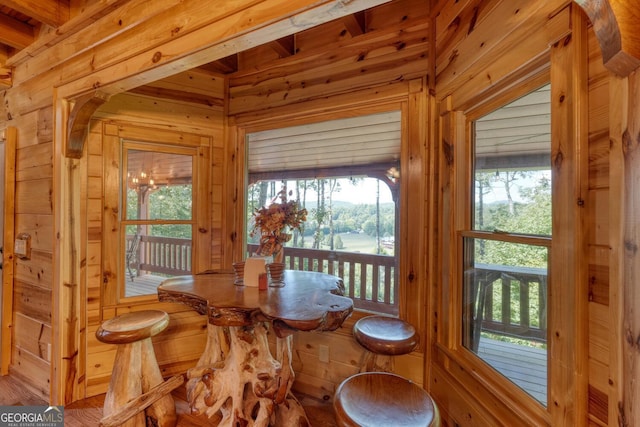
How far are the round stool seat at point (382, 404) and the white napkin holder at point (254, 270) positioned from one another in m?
0.78

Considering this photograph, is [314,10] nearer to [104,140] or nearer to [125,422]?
[104,140]

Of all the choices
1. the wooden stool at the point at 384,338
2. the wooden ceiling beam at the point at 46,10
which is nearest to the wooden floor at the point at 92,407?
the wooden stool at the point at 384,338

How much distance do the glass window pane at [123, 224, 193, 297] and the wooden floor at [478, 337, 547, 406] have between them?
2334 millimetres

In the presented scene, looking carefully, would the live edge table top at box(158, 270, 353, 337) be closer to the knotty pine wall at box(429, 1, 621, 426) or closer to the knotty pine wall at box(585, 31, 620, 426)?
the knotty pine wall at box(429, 1, 621, 426)

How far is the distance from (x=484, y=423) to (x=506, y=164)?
3.95 ft

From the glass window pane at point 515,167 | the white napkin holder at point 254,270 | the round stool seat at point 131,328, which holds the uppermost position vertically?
the glass window pane at point 515,167

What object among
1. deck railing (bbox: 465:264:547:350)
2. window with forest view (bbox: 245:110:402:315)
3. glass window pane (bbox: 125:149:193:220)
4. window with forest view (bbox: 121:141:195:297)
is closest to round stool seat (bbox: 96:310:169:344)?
window with forest view (bbox: 121:141:195:297)

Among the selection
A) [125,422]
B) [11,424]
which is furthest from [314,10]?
[11,424]

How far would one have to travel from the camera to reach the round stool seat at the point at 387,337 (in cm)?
155

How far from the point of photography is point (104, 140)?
2.38 meters

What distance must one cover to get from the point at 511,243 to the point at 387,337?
2.47ft

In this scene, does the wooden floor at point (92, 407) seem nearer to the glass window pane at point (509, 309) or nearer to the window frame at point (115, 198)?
the window frame at point (115, 198)

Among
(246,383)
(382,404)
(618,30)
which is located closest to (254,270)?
(246,383)

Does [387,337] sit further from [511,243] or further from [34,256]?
[34,256]
